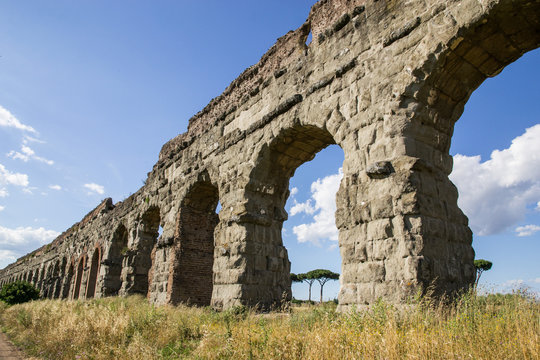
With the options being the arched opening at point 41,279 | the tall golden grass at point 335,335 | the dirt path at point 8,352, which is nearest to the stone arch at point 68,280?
the arched opening at point 41,279

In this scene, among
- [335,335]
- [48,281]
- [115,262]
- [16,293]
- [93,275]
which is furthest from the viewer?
[48,281]

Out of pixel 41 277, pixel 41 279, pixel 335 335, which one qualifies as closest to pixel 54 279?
pixel 41 279

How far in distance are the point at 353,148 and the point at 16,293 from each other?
19.9 meters

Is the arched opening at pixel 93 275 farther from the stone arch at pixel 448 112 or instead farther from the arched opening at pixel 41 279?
the stone arch at pixel 448 112

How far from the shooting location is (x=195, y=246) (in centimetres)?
1097

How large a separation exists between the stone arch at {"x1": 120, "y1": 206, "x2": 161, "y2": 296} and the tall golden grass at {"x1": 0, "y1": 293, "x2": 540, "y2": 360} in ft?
21.6

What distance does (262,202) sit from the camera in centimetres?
860

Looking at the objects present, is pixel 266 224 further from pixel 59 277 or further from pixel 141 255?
pixel 59 277

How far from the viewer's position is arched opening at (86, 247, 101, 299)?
63.2ft

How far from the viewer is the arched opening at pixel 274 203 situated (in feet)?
26.1

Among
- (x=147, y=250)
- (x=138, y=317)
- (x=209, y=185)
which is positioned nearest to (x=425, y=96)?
(x=138, y=317)

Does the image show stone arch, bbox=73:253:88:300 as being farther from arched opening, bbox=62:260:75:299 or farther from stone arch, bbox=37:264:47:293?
stone arch, bbox=37:264:47:293

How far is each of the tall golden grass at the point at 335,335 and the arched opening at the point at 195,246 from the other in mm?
3384

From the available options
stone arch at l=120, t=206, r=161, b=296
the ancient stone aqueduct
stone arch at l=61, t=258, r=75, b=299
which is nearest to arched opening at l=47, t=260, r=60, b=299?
stone arch at l=61, t=258, r=75, b=299
